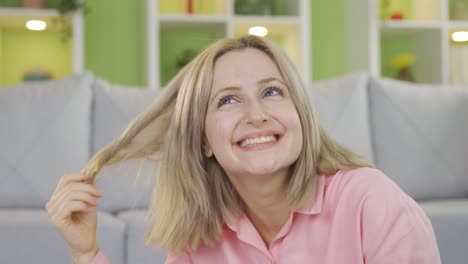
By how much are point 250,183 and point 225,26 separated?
2642 mm

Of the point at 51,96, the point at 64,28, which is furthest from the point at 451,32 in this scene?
the point at 51,96

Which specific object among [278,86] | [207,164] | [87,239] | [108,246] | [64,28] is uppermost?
[64,28]

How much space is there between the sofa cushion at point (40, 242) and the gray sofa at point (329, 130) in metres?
0.08

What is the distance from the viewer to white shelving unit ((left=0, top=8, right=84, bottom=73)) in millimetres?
3609

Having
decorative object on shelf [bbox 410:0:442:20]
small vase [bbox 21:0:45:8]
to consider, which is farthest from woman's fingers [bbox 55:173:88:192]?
decorative object on shelf [bbox 410:0:442:20]

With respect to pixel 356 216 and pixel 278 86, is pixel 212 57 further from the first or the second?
pixel 356 216

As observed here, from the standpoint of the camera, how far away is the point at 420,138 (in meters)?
2.58

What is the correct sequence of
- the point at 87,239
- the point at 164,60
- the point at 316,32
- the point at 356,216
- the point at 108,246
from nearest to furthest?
the point at 356,216
the point at 87,239
the point at 108,246
the point at 164,60
the point at 316,32

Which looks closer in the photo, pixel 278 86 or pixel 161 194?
pixel 278 86

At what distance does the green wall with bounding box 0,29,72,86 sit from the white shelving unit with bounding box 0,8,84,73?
0.87ft

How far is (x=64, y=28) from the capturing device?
12.4 feet

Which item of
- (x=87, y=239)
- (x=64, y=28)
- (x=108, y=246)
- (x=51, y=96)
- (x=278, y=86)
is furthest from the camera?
(x=64, y=28)

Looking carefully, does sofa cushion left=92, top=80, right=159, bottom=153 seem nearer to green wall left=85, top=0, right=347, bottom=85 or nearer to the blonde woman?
the blonde woman

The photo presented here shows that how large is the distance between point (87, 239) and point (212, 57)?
49cm
